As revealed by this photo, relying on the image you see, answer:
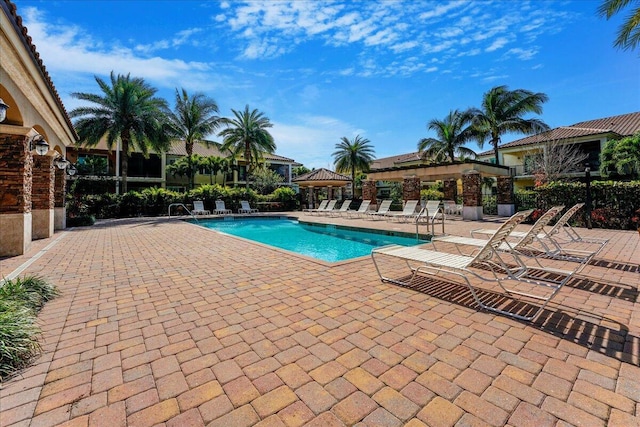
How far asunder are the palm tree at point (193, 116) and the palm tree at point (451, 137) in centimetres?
1951

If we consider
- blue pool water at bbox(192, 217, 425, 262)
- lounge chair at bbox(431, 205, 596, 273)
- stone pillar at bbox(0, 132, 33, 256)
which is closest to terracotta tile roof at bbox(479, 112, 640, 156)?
blue pool water at bbox(192, 217, 425, 262)

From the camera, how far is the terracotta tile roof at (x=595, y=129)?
2344 cm

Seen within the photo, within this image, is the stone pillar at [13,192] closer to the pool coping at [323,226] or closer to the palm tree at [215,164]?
the pool coping at [323,226]

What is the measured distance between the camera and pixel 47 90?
6.81 m

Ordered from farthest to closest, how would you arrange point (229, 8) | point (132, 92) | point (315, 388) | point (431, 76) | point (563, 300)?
point (132, 92), point (431, 76), point (229, 8), point (563, 300), point (315, 388)

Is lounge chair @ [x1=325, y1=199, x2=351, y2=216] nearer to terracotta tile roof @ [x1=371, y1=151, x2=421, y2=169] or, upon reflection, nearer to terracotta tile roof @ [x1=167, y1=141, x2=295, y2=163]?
terracotta tile roof @ [x1=167, y1=141, x2=295, y2=163]

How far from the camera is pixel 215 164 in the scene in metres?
38.4

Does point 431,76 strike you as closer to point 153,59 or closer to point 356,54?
point 356,54

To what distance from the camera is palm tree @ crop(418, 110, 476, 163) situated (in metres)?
24.4

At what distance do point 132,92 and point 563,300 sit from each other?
25590 millimetres

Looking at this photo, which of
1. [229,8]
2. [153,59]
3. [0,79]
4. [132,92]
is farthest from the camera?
[132,92]

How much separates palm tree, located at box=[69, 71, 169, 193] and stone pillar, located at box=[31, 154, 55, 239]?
11.1 meters

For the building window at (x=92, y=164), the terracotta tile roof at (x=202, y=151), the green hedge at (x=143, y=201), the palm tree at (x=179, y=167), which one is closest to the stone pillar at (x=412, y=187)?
the green hedge at (x=143, y=201)

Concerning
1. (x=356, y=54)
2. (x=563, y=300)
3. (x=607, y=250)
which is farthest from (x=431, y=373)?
(x=356, y=54)
